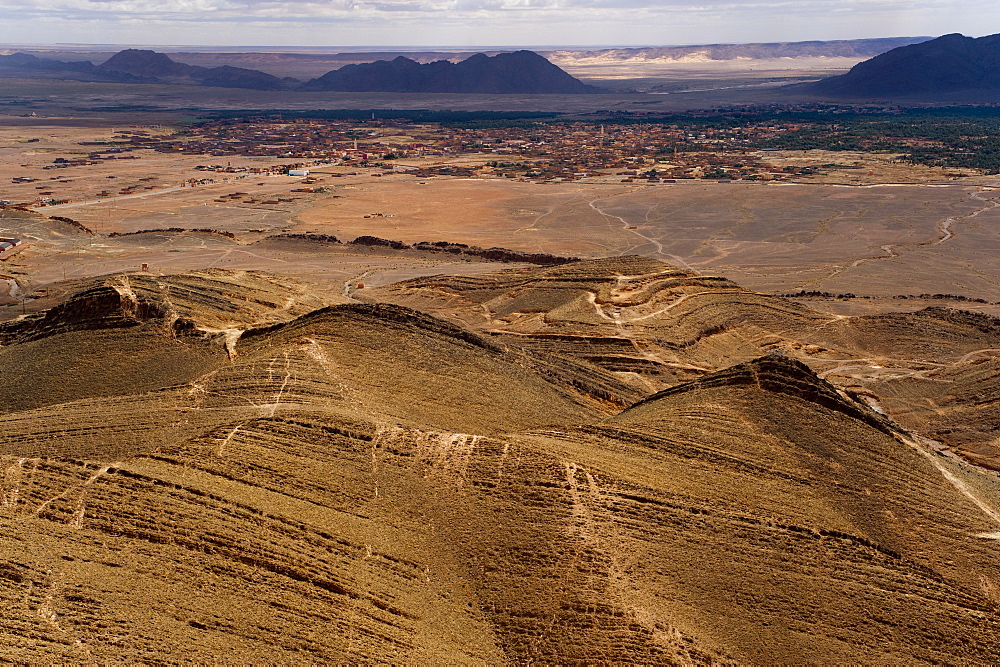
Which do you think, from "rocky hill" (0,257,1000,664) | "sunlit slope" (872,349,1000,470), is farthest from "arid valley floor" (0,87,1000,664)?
"sunlit slope" (872,349,1000,470)

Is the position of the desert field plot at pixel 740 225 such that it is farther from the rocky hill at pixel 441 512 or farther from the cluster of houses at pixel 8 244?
the rocky hill at pixel 441 512

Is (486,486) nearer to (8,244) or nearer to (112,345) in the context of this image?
(112,345)

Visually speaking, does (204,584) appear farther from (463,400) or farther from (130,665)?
(463,400)

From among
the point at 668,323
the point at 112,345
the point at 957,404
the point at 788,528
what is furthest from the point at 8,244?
the point at 957,404

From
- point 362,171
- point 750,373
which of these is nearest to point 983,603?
point 750,373

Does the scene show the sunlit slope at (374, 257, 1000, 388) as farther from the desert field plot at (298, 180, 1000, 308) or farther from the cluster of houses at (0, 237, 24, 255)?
the cluster of houses at (0, 237, 24, 255)
